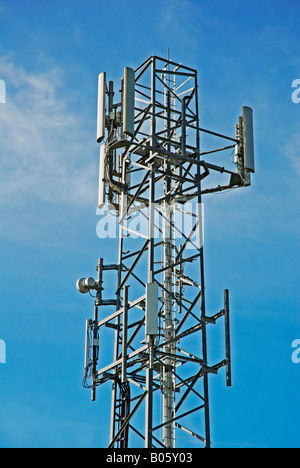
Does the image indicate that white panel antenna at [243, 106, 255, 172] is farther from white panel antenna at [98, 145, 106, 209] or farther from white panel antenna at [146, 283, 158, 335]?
white panel antenna at [146, 283, 158, 335]

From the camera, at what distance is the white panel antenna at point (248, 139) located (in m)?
33.3

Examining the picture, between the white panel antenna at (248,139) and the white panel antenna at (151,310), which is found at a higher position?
the white panel antenna at (248,139)

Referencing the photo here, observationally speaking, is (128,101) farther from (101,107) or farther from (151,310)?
(151,310)

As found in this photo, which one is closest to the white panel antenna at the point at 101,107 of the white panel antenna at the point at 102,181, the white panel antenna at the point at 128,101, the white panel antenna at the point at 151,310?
the white panel antenna at the point at 102,181

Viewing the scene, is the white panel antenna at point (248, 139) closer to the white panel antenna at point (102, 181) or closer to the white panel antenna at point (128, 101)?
the white panel antenna at point (128, 101)

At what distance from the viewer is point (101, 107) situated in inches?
1282

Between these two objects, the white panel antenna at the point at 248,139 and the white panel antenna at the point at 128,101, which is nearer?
the white panel antenna at the point at 128,101

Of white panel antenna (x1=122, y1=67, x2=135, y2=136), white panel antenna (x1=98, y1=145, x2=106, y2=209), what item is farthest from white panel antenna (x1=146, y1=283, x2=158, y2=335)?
white panel antenna (x1=122, y1=67, x2=135, y2=136)

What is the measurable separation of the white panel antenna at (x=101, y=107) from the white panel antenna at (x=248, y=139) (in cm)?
547

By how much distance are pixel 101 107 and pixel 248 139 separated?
18.6ft

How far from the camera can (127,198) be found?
33.3 metres
